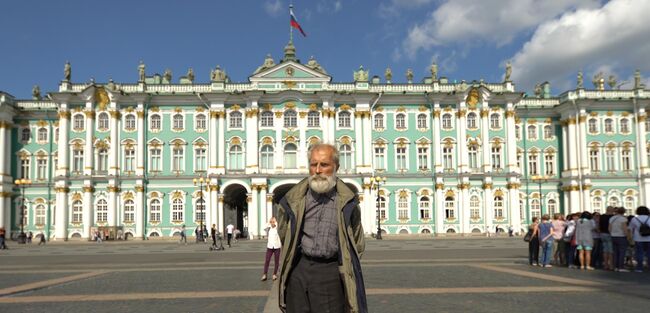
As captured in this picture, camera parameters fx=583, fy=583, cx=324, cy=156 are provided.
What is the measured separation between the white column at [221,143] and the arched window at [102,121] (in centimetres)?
1019

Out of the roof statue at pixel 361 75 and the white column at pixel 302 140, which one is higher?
the roof statue at pixel 361 75

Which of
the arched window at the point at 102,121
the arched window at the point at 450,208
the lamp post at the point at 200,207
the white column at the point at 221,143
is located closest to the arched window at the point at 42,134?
the arched window at the point at 102,121

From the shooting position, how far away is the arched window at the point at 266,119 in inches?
2090

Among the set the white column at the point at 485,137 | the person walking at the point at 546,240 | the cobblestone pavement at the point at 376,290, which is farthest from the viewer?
the white column at the point at 485,137

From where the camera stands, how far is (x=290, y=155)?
52.9 m

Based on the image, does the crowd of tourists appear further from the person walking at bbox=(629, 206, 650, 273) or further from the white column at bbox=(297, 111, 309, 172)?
the white column at bbox=(297, 111, 309, 172)

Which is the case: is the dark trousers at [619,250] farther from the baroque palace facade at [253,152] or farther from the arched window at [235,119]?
the arched window at [235,119]

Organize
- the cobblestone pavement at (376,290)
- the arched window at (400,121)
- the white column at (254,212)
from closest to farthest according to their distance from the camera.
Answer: the cobblestone pavement at (376,290) < the white column at (254,212) < the arched window at (400,121)

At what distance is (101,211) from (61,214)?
338cm

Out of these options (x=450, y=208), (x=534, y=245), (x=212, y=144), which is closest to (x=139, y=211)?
(x=212, y=144)

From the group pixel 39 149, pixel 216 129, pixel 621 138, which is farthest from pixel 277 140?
pixel 621 138

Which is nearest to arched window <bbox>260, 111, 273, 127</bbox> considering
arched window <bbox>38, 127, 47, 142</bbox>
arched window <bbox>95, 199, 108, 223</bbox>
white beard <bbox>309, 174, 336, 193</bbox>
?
arched window <bbox>95, 199, 108, 223</bbox>

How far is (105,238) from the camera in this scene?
50375 mm

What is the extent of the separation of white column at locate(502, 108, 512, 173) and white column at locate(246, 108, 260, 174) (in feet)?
75.6
